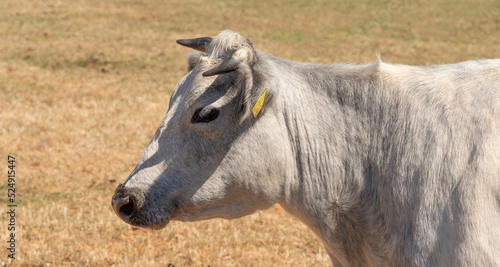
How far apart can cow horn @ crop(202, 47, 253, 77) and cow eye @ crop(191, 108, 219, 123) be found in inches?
8.9

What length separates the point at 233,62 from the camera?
304cm

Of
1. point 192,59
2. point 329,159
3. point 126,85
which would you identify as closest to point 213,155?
point 329,159

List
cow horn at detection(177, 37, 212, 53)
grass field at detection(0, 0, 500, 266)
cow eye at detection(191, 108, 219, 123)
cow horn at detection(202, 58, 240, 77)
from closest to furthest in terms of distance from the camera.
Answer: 1. cow horn at detection(202, 58, 240, 77)
2. cow eye at detection(191, 108, 219, 123)
3. cow horn at detection(177, 37, 212, 53)
4. grass field at detection(0, 0, 500, 266)

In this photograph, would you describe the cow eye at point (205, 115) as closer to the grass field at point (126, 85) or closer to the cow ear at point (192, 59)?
the cow ear at point (192, 59)

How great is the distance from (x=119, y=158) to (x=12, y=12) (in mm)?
14480

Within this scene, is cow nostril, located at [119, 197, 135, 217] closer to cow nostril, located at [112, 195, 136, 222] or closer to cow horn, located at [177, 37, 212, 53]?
cow nostril, located at [112, 195, 136, 222]

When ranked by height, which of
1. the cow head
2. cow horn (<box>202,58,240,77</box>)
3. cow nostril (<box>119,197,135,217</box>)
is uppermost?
cow horn (<box>202,58,240,77</box>)

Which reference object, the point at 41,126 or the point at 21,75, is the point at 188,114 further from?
the point at 21,75

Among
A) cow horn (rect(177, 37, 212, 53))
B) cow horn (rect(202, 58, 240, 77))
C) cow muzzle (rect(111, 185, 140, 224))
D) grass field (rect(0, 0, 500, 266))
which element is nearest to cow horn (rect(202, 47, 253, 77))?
cow horn (rect(202, 58, 240, 77))

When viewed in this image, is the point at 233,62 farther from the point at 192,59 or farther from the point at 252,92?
the point at 192,59

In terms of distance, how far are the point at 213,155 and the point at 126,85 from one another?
1029cm

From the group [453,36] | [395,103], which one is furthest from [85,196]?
[453,36]

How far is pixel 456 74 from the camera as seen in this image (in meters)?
3.20

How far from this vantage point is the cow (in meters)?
3.03
